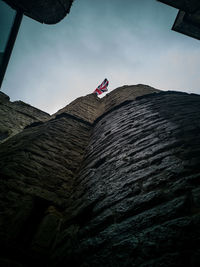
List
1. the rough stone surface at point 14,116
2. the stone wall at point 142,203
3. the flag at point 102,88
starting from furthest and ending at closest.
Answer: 1. the flag at point 102,88
2. the rough stone surface at point 14,116
3. the stone wall at point 142,203

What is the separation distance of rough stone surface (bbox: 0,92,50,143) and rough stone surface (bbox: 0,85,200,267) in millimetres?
3224

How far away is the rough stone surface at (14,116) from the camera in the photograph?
18.6 feet

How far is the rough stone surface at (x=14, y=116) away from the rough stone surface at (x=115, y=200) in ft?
10.6

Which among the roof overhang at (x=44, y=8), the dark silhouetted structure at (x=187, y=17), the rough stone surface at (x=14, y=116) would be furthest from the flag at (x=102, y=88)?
the dark silhouetted structure at (x=187, y=17)

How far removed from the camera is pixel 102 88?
10.0 metres

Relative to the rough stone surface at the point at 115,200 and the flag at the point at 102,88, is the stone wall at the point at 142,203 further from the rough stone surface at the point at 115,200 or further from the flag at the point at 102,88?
the flag at the point at 102,88

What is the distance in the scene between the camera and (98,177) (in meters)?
2.15

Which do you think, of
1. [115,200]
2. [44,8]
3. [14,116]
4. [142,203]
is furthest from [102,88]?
[142,203]

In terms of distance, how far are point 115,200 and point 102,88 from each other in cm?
904

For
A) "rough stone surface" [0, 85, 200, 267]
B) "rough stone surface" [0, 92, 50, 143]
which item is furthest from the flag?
"rough stone surface" [0, 85, 200, 267]

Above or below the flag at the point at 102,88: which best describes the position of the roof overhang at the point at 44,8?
below

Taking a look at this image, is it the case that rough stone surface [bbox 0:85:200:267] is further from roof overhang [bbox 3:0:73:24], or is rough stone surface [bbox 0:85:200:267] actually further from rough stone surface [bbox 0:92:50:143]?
rough stone surface [bbox 0:92:50:143]

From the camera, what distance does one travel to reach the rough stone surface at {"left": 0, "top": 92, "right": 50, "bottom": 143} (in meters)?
5.68

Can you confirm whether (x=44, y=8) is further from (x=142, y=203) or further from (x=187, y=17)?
(x=142, y=203)
